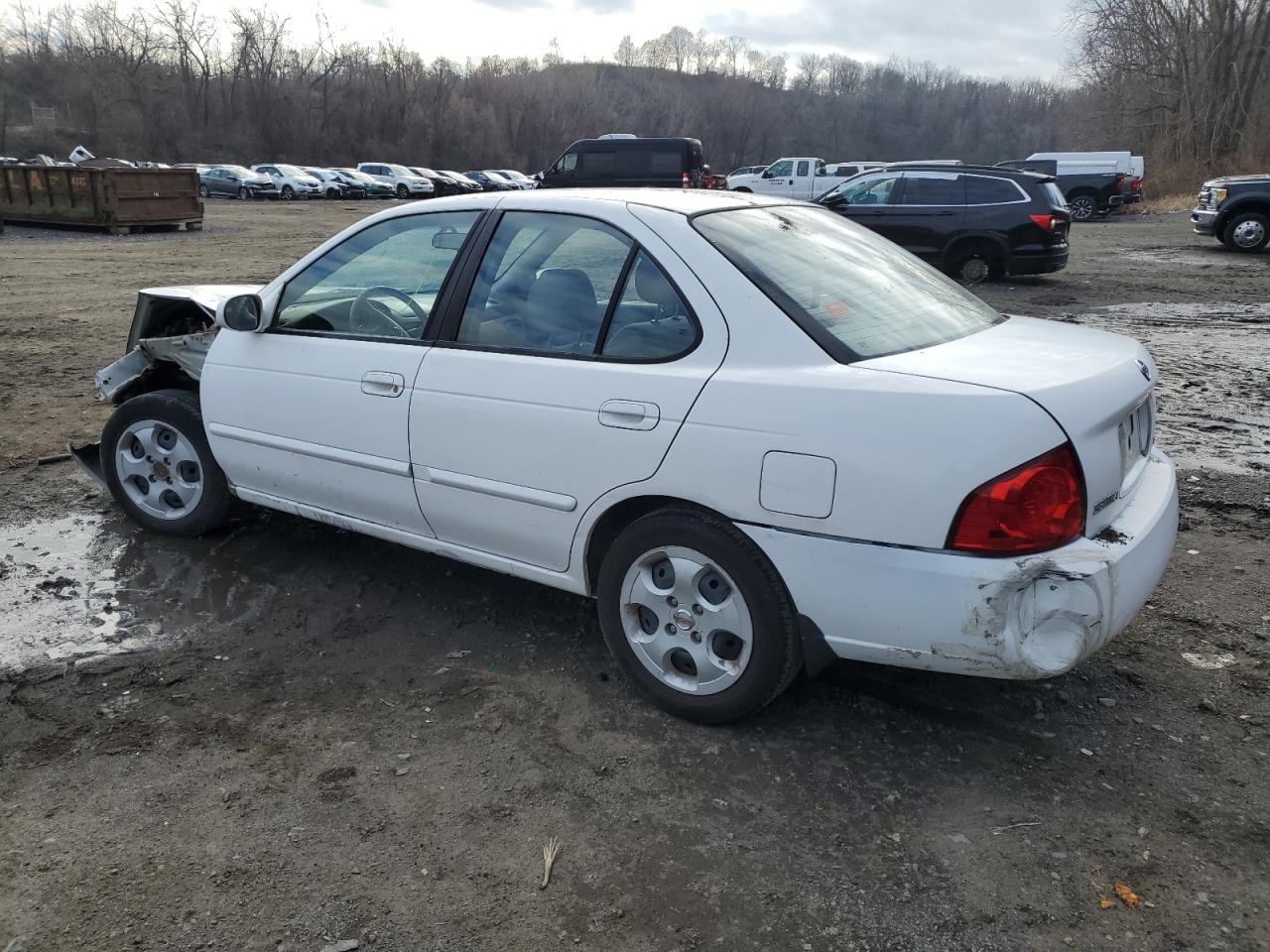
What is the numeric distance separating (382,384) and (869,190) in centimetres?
1296

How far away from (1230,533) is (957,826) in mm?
2929

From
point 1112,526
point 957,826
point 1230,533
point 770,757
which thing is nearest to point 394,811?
point 770,757

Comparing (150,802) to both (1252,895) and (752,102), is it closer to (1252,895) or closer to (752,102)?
(1252,895)

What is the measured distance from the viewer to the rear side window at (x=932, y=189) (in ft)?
47.2

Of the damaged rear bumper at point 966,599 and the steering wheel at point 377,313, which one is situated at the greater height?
the steering wheel at point 377,313

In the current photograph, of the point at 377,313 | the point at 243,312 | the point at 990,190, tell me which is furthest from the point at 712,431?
the point at 990,190

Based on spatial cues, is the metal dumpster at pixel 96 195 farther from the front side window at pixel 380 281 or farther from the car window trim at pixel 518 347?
the car window trim at pixel 518 347

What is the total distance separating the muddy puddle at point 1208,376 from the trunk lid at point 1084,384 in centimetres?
309

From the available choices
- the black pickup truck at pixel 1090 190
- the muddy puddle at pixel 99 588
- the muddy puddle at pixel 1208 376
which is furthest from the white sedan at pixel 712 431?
the black pickup truck at pixel 1090 190

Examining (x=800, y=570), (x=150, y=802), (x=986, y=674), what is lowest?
(x=150, y=802)

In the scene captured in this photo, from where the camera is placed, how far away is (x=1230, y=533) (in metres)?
4.65

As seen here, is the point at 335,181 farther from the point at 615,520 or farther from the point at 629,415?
the point at 629,415

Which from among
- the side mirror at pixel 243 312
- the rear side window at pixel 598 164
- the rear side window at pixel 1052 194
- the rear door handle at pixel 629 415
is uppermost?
the rear side window at pixel 598 164

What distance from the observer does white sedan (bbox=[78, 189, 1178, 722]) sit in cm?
253
